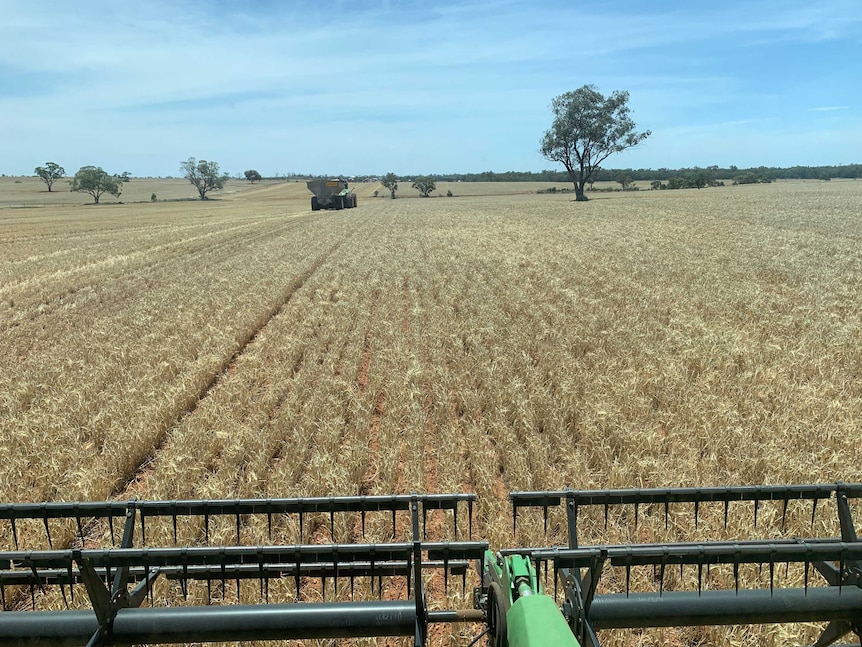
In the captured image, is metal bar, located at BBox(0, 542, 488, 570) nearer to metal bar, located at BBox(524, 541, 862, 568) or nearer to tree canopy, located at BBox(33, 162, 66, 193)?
metal bar, located at BBox(524, 541, 862, 568)

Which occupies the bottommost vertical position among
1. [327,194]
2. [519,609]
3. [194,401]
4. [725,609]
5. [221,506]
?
[194,401]

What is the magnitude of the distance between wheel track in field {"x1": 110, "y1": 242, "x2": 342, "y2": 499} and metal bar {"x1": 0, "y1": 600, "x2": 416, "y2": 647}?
2315mm

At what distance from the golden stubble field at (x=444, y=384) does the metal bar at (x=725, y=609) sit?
51 centimetres

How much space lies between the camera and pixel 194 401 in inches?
252

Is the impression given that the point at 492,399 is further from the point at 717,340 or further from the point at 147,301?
the point at 147,301

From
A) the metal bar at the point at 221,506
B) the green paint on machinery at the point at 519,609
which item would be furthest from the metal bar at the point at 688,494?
the green paint on machinery at the point at 519,609

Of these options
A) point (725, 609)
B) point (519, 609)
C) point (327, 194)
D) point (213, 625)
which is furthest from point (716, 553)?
point (327, 194)

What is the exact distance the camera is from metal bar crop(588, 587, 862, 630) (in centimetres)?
238

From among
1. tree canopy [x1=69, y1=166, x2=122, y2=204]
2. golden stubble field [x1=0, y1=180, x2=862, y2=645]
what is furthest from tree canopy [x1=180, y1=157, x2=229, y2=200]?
Answer: golden stubble field [x1=0, y1=180, x2=862, y2=645]

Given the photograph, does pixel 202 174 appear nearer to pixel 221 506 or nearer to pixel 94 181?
pixel 94 181

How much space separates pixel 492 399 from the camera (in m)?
6.04

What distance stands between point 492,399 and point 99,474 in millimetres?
3755

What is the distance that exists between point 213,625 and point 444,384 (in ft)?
14.8

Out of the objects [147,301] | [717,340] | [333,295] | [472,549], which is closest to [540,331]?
[717,340]
